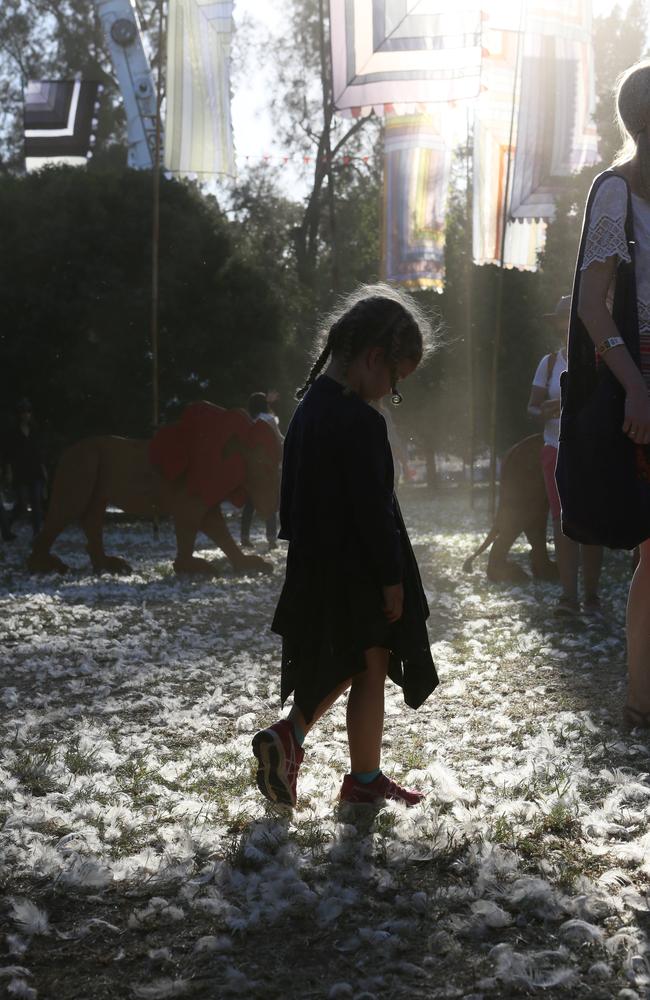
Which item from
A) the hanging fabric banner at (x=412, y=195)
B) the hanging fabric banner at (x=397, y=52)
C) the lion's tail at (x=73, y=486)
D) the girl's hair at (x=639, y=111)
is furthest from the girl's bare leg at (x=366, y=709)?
the hanging fabric banner at (x=412, y=195)

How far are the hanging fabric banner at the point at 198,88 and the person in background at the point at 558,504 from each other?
30.7 ft

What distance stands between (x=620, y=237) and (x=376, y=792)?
2.11 metres

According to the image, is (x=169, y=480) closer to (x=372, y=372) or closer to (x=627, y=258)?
(x=627, y=258)

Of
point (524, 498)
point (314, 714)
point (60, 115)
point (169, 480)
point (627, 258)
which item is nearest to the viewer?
point (314, 714)

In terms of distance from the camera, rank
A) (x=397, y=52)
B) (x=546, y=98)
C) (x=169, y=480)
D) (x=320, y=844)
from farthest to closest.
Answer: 1. (x=397, y=52)
2. (x=546, y=98)
3. (x=169, y=480)
4. (x=320, y=844)

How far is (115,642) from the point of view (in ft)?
25.3

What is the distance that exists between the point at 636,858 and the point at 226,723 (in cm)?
258

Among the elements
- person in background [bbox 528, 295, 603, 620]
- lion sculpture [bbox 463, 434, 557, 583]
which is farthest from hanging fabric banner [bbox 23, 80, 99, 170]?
person in background [bbox 528, 295, 603, 620]

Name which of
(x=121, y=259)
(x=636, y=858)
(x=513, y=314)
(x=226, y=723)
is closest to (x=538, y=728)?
(x=226, y=723)

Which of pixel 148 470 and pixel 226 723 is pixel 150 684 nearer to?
pixel 226 723

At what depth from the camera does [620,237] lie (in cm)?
420

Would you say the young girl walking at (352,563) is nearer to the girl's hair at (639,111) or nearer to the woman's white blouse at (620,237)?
the woman's white blouse at (620,237)

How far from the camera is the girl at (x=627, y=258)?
161 inches

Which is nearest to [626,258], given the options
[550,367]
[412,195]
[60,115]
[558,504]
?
[558,504]
